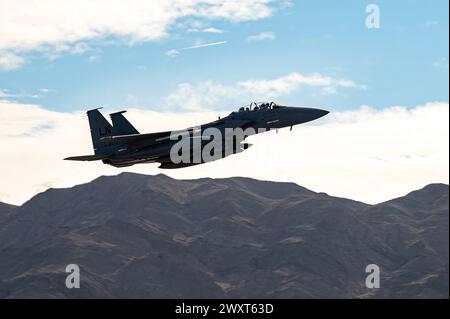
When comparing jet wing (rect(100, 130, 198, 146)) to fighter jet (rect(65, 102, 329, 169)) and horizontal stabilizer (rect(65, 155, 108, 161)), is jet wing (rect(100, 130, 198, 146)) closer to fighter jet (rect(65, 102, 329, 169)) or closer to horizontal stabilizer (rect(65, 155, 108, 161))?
fighter jet (rect(65, 102, 329, 169))

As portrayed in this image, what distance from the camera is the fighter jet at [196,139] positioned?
64.8 meters

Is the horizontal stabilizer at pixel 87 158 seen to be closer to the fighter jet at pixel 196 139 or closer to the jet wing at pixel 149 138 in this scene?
the fighter jet at pixel 196 139

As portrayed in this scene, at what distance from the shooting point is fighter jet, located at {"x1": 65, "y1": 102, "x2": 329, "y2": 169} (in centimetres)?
6481

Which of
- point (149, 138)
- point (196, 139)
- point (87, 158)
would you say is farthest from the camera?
point (149, 138)

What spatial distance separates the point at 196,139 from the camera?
64.6 meters

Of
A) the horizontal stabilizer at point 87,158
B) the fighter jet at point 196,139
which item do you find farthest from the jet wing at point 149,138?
the horizontal stabilizer at point 87,158

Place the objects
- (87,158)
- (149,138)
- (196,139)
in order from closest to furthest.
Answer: (196,139) → (87,158) → (149,138)

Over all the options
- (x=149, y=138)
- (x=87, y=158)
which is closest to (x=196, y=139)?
(x=149, y=138)

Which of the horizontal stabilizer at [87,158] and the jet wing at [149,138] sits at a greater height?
the jet wing at [149,138]

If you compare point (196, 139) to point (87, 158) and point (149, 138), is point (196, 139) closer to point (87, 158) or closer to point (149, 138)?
point (149, 138)

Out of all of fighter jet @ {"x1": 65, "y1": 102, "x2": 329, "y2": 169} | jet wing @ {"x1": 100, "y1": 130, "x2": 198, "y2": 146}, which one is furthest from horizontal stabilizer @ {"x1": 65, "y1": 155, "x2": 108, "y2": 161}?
jet wing @ {"x1": 100, "y1": 130, "x2": 198, "y2": 146}
